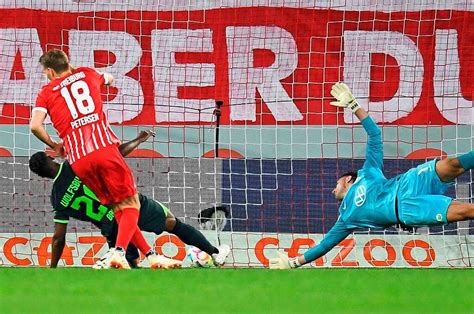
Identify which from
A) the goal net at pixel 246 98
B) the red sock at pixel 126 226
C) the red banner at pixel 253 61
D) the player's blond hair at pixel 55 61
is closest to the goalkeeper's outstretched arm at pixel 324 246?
the red sock at pixel 126 226

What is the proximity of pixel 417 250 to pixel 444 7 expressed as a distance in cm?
285

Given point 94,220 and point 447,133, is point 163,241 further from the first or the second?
point 447,133

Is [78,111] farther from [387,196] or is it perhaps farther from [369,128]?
[387,196]

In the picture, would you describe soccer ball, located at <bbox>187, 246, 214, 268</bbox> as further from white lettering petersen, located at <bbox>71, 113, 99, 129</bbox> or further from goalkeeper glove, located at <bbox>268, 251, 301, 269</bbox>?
white lettering petersen, located at <bbox>71, 113, 99, 129</bbox>

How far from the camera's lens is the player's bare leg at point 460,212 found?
1039cm

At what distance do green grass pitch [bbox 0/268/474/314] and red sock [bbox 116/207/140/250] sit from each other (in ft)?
1.48

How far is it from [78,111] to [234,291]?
2807 mm

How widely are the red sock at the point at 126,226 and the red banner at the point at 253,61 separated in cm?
413

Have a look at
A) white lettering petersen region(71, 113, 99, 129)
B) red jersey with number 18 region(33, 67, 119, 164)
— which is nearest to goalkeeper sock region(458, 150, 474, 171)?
red jersey with number 18 region(33, 67, 119, 164)

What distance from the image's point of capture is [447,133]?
13977 millimetres

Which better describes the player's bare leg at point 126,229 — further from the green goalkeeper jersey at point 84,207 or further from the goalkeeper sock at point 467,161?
the goalkeeper sock at point 467,161

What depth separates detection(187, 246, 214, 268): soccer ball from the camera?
40.3 ft

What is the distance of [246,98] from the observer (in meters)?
14.2

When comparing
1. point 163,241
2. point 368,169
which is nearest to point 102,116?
point 368,169
